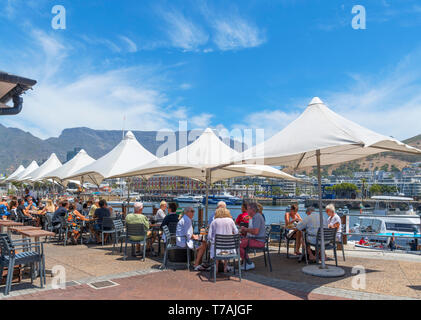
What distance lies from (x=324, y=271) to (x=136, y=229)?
439 cm

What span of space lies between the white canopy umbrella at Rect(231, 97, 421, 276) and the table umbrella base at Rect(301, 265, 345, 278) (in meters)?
0.16

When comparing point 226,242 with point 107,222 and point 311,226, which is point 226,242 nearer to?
point 311,226

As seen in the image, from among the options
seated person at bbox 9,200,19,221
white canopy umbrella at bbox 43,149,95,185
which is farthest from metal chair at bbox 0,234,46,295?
white canopy umbrella at bbox 43,149,95,185

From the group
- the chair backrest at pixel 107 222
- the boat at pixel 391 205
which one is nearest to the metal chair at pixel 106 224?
the chair backrest at pixel 107 222

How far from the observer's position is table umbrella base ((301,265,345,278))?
6.27 metres

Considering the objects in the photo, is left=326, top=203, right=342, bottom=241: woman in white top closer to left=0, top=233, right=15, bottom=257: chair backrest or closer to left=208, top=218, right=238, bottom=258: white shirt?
left=208, top=218, right=238, bottom=258: white shirt

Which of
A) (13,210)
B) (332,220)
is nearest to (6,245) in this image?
(332,220)

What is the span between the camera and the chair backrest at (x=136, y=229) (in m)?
7.65

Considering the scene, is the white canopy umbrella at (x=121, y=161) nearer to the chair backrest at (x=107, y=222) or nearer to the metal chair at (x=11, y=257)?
the chair backrest at (x=107, y=222)

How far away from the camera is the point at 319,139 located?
5762mm

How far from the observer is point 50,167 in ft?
67.8
